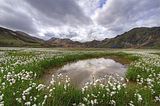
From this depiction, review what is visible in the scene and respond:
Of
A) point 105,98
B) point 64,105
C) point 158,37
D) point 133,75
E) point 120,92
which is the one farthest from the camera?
point 158,37

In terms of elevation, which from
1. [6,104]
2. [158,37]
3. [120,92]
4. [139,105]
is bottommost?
[139,105]

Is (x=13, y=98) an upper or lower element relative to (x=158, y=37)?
lower

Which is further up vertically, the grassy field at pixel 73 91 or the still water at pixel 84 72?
the grassy field at pixel 73 91

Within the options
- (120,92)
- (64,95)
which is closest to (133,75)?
(120,92)

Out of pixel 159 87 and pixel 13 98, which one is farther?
pixel 159 87

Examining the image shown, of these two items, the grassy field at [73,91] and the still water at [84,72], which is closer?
the grassy field at [73,91]

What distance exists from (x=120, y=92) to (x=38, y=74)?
5.72m

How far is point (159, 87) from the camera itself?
3.29 m

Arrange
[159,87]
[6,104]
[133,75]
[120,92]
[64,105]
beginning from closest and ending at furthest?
[6,104] < [64,105] < [120,92] < [159,87] < [133,75]

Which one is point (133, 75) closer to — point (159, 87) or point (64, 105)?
point (159, 87)

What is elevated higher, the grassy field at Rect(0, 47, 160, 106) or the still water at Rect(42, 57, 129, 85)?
the grassy field at Rect(0, 47, 160, 106)

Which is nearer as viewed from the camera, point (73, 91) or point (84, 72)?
point (73, 91)

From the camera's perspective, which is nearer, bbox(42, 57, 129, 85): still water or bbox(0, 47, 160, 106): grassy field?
bbox(0, 47, 160, 106): grassy field

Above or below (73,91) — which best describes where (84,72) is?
below
